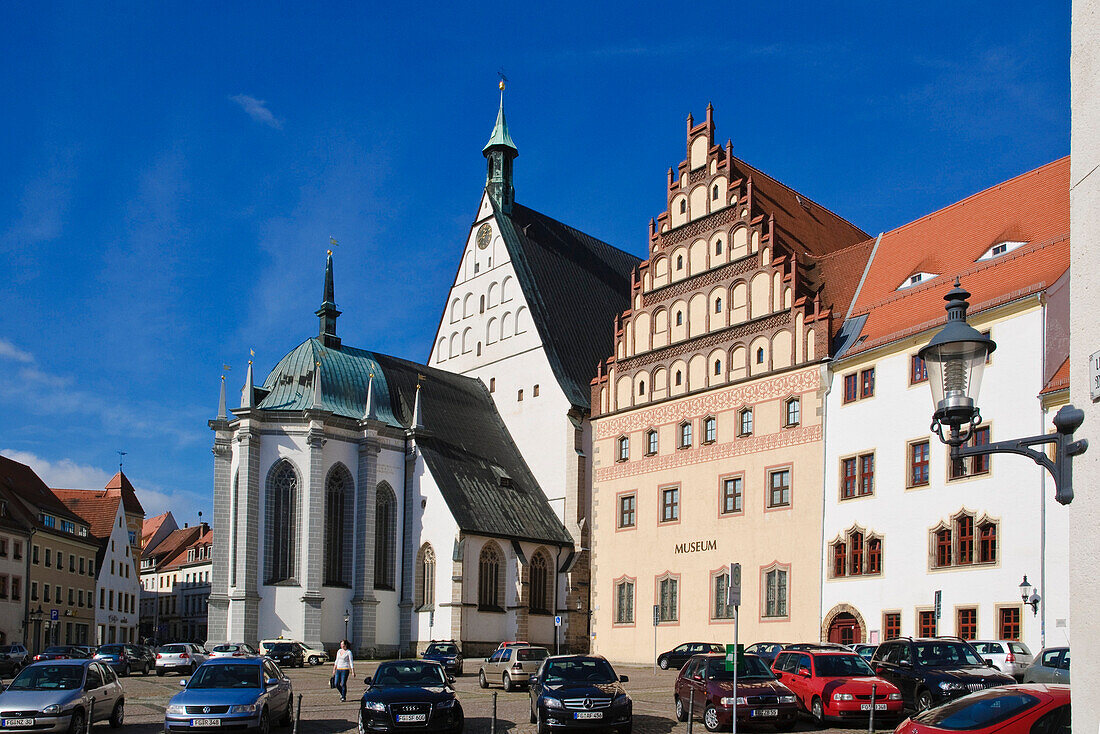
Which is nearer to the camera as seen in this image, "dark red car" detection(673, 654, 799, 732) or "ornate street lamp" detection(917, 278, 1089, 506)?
"ornate street lamp" detection(917, 278, 1089, 506)

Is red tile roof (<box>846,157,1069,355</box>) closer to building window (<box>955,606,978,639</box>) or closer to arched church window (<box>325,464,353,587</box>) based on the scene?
building window (<box>955,606,978,639</box>)

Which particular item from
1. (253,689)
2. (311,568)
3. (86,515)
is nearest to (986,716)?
(253,689)

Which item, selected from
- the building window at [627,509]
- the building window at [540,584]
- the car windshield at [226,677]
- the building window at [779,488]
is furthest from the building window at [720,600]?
the car windshield at [226,677]

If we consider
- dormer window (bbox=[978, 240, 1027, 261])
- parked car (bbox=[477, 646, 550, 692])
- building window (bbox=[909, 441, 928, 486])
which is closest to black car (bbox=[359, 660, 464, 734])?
parked car (bbox=[477, 646, 550, 692])

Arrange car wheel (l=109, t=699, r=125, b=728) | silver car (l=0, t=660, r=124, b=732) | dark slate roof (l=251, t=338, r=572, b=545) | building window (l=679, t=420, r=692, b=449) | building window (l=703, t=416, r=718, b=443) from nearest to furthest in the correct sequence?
1. silver car (l=0, t=660, r=124, b=732)
2. car wheel (l=109, t=699, r=125, b=728)
3. building window (l=703, t=416, r=718, b=443)
4. building window (l=679, t=420, r=692, b=449)
5. dark slate roof (l=251, t=338, r=572, b=545)

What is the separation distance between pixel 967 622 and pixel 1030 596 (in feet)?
9.71

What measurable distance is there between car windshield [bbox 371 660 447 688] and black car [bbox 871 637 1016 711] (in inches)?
352

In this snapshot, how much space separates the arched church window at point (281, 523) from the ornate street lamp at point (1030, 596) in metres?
34.2

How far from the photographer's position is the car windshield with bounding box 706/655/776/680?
838 inches

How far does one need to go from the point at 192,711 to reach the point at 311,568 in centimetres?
3390

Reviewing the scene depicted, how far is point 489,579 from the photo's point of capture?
178ft

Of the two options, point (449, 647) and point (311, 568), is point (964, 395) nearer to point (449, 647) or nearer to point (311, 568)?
point (449, 647)

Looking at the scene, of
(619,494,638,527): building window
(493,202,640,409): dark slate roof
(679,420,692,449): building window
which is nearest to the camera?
(679,420,692,449): building window

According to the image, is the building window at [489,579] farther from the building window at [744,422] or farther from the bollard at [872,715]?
the bollard at [872,715]
